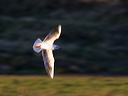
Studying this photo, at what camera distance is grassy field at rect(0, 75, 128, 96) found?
11.1 m

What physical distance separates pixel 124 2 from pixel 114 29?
568cm

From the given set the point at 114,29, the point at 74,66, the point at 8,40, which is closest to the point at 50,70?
the point at 74,66

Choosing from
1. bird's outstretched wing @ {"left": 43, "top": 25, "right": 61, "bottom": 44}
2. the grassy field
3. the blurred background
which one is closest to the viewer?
bird's outstretched wing @ {"left": 43, "top": 25, "right": 61, "bottom": 44}

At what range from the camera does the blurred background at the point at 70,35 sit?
67.1 ft

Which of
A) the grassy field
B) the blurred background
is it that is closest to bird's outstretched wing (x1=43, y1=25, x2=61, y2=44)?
the grassy field

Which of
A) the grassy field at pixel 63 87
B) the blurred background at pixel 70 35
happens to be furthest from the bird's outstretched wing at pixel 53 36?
the blurred background at pixel 70 35

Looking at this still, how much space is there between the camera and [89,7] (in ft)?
111

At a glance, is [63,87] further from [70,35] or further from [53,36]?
[70,35]

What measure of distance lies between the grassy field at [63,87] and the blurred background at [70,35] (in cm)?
529

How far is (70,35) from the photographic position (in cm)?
2617

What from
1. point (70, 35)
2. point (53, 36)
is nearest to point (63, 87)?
point (53, 36)

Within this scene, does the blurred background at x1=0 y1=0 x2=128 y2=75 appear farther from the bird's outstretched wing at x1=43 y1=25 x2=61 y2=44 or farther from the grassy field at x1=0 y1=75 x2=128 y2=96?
the bird's outstretched wing at x1=43 y1=25 x2=61 y2=44

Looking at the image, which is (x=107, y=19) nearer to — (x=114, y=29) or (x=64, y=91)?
(x=114, y=29)

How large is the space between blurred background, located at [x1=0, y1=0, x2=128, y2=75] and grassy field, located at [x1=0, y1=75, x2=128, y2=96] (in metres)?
5.29
